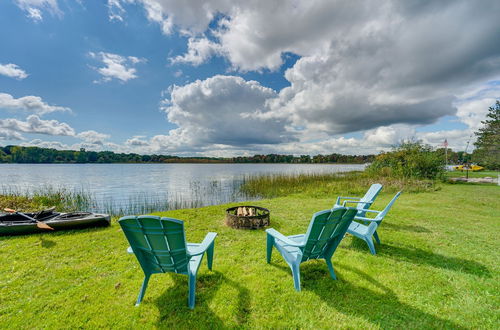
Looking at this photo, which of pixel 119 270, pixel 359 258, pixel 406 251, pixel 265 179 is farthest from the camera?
pixel 265 179

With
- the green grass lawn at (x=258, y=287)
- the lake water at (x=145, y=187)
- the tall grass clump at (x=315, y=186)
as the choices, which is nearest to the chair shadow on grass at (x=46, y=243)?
the green grass lawn at (x=258, y=287)

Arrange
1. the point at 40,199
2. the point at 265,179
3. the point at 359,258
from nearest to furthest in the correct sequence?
1. the point at 359,258
2. the point at 40,199
3. the point at 265,179

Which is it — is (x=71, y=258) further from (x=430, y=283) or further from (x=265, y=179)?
(x=265, y=179)

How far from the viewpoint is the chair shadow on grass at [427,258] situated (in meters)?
3.10

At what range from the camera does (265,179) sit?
595 inches

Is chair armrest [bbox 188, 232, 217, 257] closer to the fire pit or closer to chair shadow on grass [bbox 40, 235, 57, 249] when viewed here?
the fire pit

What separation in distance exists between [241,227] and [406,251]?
3.37 metres

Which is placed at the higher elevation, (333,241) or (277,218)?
A: (333,241)

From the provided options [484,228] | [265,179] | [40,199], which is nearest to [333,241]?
[484,228]

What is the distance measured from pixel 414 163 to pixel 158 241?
18.7 m

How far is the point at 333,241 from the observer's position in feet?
9.19

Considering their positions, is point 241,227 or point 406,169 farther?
point 406,169

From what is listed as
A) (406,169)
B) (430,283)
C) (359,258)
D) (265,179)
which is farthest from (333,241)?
(406,169)

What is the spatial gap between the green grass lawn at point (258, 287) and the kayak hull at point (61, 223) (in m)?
0.27
